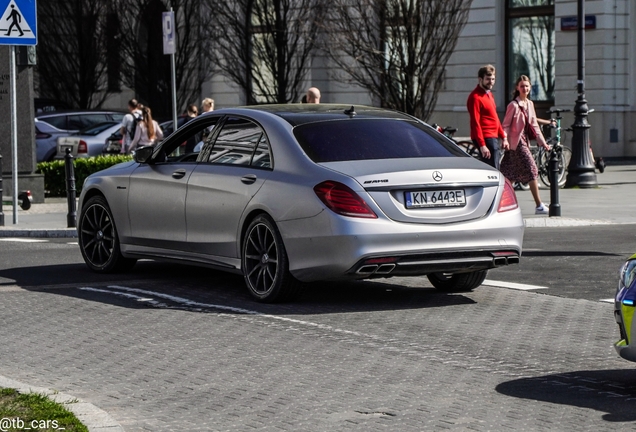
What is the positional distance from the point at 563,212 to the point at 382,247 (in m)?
9.66

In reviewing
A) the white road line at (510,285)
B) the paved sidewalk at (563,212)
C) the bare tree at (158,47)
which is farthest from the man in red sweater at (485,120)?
the bare tree at (158,47)

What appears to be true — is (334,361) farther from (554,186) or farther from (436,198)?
(554,186)

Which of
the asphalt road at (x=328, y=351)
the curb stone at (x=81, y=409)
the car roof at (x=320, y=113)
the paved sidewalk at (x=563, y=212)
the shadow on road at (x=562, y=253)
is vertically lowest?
the paved sidewalk at (x=563, y=212)

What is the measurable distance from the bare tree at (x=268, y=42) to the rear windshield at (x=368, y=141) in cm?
2717

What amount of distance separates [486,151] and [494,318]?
295 inches

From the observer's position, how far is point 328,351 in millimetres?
8102

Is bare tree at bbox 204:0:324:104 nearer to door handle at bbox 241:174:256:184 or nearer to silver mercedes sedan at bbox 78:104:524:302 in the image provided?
silver mercedes sedan at bbox 78:104:524:302

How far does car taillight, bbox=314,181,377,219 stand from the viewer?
948 centimetres

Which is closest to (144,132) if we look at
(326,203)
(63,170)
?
(63,170)

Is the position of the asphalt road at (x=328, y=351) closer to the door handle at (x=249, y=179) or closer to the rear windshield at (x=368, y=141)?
the door handle at (x=249, y=179)

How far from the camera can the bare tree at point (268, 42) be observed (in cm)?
3812

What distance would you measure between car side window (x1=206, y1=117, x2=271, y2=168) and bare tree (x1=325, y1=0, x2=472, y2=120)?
18.6 m

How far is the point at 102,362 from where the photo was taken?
7871 millimetres

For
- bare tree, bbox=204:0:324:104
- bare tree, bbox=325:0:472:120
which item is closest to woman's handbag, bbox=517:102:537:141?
bare tree, bbox=325:0:472:120
